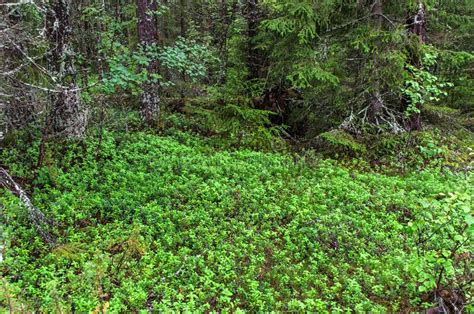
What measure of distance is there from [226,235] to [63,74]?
17.2ft

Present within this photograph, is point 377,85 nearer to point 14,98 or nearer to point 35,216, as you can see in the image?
point 35,216

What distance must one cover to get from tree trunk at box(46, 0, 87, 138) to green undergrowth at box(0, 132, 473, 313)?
1.72ft

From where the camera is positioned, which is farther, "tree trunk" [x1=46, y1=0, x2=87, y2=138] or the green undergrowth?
"tree trunk" [x1=46, y1=0, x2=87, y2=138]

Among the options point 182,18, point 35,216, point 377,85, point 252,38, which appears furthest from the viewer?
point 182,18

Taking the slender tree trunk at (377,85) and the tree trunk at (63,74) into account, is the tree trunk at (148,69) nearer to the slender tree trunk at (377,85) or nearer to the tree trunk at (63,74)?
the tree trunk at (63,74)

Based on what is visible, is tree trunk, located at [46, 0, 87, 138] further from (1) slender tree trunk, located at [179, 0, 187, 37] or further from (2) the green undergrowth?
(1) slender tree trunk, located at [179, 0, 187, 37]

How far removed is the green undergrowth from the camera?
4.72 m

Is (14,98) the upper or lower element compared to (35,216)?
upper

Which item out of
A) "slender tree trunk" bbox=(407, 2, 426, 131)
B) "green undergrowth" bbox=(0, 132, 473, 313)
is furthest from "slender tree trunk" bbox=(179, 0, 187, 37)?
"green undergrowth" bbox=(0, 132, 473, 313)

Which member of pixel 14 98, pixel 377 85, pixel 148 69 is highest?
pixel 148 69

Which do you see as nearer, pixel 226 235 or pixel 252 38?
pixel 226 235

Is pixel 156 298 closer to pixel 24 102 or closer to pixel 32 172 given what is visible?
pixel 32 172

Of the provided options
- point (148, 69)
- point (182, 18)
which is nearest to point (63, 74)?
point (148, 69)

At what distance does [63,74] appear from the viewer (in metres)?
7.95
